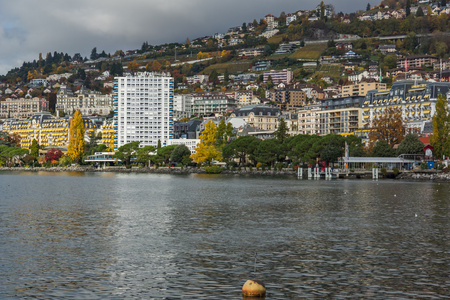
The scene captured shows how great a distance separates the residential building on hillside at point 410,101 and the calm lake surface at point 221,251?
109m

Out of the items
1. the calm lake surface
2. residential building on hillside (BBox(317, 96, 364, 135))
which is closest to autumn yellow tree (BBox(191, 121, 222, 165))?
residential building on hillside (BBox(317, 96, 364, 135))

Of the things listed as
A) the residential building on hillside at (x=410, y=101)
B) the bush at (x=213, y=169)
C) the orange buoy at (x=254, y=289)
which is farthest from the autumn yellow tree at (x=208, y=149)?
the orange buoy at (x=254, y=289)

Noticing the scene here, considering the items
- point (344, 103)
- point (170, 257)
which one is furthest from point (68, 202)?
point (344, 103)

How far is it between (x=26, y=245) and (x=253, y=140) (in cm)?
12639

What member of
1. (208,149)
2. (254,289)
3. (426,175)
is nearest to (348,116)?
(208,149)

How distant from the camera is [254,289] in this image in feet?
75.7

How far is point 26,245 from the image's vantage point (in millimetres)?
34625

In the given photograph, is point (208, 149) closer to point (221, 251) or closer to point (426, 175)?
point (426, 175)

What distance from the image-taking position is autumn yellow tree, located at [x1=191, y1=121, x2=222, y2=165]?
165 meters

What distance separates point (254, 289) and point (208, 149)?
144 meters

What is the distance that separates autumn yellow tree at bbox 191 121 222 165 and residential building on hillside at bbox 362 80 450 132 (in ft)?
146

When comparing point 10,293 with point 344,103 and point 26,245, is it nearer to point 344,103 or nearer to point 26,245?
point 26,245

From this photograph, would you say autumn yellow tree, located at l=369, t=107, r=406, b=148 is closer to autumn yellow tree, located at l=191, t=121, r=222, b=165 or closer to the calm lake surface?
autumn yellow tree, located at l=191, t=121, r=222, b=165

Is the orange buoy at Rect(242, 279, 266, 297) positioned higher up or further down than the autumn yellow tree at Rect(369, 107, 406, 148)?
further down
